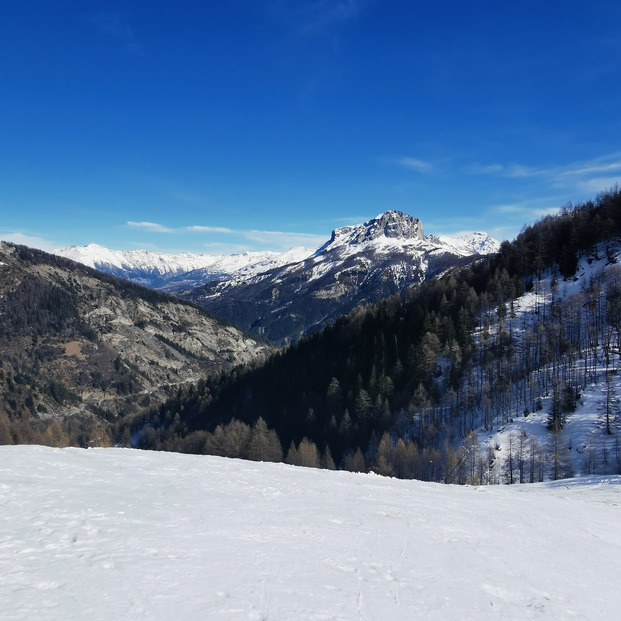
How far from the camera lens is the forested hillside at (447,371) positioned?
89.1 m

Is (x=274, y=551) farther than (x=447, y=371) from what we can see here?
No

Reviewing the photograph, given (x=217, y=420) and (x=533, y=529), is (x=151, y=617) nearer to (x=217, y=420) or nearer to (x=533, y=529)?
(x=533, y=529)

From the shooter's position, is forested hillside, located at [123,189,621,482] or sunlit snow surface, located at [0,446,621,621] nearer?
sunlit snow surface, located at [0,446,621,621]

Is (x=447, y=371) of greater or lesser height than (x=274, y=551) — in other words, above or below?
above

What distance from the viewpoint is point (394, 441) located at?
328 feet

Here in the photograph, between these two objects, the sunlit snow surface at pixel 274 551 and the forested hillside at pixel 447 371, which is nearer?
the sunlit snow surface at pixel 274 551

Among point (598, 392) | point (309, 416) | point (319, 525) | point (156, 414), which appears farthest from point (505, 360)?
point (156, 414)

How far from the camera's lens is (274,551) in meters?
15.8

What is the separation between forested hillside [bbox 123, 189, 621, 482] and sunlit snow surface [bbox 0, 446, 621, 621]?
57637 millimetres

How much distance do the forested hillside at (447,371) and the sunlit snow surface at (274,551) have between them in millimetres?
57637

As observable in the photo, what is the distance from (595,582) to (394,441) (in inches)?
3417

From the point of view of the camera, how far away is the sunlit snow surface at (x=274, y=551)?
39.4 ft

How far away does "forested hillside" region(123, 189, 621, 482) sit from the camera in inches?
3506

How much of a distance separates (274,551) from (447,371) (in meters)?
108
